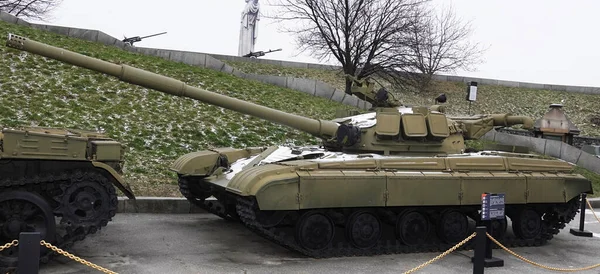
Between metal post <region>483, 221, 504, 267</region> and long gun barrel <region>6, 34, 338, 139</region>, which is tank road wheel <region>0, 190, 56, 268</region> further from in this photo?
metal post <region>483, 221, 504, 267</region>

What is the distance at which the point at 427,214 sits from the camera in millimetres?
9555

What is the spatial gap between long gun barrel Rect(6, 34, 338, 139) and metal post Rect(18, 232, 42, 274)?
392 centimetres

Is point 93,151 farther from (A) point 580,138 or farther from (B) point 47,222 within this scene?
(A) point 580,138

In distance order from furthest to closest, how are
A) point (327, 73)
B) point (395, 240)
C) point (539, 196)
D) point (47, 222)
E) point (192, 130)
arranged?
point (327, 73) < point (192, 130) < point (539, 196) < point (395, 240) < point (47, 222)

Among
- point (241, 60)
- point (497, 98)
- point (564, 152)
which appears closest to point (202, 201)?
point (564, 152)

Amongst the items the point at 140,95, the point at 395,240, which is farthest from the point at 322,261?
the point at 140,95

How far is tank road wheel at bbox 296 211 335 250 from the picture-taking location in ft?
27.8

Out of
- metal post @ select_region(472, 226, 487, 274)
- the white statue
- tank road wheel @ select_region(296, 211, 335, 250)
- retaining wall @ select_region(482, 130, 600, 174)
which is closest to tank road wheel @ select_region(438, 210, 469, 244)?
tank road wheel @ select_region(296, 211, 335, 250)

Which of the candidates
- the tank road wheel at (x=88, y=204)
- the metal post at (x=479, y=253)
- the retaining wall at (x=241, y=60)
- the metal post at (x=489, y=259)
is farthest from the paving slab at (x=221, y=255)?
the retaining wall at (x=241, y=60)

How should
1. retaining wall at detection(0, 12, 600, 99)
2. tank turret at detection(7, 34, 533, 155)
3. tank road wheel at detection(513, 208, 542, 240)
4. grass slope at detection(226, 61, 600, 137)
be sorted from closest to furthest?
tank turret at detection(7, 34, 533, 155)
tank road wheel at detection(513, 208, 542, 240)
retaining wall at detection(0, 12, 600, 99)
grass slope at detection(226, 61, 600, 137)

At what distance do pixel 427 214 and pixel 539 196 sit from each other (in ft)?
6.95

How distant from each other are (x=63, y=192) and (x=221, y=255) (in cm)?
244

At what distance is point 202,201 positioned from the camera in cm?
1089

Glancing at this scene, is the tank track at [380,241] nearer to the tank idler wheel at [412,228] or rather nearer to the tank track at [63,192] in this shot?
the tank idler wheel at [412,228]
